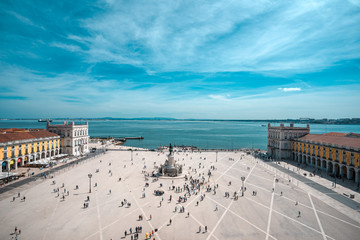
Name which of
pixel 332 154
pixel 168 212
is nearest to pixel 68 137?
pixel 168 212

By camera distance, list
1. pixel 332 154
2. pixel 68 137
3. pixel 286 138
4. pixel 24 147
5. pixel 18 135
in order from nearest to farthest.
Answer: pixel 332 154 < pixel 24 147 < pixel 18 135 < pixel 286 138 < pixel 68 137

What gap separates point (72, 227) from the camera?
21.9 m

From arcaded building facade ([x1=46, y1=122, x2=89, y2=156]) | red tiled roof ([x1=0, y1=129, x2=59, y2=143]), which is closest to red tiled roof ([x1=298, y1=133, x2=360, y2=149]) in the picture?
arcaded building facade ([x1=46, y1=122, x2=89, y2=156])

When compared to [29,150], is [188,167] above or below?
below

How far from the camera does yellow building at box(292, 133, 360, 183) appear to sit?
40934 mm

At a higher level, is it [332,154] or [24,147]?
[24,147]

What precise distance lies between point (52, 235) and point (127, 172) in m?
25.0

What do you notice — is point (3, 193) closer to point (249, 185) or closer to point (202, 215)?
point (202, 215)

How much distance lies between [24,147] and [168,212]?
4196 cm

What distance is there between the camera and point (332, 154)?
4631cm

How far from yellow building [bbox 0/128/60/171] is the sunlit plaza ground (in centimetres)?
1325

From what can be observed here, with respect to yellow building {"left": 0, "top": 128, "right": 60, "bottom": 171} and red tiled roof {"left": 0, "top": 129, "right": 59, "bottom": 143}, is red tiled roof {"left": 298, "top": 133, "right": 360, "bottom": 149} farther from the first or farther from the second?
red tiled roof {"left": 0, "top": 129, "right": 59, "bottom": 143}

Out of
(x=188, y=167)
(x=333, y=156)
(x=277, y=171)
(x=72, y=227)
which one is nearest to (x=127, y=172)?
(x=188, y=167)

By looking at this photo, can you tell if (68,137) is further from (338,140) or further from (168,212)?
(338,140)
